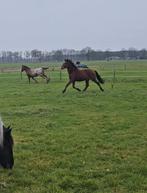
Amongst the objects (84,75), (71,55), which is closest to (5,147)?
(84,75)

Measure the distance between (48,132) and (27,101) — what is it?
7435mm

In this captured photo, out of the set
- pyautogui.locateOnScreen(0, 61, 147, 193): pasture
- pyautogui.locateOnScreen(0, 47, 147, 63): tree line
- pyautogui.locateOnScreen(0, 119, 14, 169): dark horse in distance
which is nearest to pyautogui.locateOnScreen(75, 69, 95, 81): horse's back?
pyautogui.locateOnScreen(0, 61, 147, 193): pasture

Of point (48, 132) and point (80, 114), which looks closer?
point (48, 132)

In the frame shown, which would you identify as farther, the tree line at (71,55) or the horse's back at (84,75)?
the tree line at (71,55)

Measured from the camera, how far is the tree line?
108m

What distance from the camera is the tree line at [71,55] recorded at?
354 feet

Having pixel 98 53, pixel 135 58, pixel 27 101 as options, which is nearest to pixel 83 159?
pixel 27 101

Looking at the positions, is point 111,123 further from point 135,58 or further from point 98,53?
point 135,58

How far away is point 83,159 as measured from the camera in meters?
7.11

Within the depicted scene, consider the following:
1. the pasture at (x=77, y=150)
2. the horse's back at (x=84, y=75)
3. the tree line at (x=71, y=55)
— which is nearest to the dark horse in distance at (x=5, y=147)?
the pasture at (x=77, y=150)

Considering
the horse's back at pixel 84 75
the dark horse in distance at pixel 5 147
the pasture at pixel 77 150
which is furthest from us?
the horse's back at pixel 84 75

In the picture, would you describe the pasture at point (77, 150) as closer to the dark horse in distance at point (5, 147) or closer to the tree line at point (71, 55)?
the dark horse in distance at point (5, 147)

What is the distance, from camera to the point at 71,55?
109 metres

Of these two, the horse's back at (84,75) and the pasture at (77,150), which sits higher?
the horse's back at (84,75)
